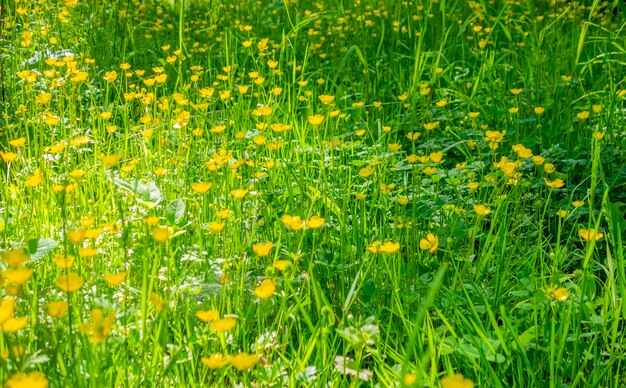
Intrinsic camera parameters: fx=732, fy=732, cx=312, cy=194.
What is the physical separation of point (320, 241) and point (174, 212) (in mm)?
506

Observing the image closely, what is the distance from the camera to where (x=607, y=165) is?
2846mm

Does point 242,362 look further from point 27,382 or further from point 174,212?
point 174,212

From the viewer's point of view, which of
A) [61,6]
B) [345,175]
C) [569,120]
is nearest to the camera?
[345,175]

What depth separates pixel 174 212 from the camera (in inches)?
79.1

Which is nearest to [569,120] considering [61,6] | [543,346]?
[543,346]

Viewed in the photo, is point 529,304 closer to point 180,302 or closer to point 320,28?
point 180,302

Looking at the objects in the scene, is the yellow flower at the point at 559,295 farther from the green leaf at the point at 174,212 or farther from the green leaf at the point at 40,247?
the green leaf at the point at 40,247

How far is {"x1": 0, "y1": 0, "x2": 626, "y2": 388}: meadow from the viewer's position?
60.4 inches

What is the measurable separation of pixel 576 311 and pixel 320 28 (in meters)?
3.50

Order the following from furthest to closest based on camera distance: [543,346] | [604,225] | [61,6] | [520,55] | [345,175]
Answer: [61,6] → [520,55] → [345,175] → [604,225] → [543,346]

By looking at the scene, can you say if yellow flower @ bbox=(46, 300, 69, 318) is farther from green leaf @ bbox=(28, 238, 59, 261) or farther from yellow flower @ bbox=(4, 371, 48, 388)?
green leaf @ bbox=(28, 238, 59, 261)

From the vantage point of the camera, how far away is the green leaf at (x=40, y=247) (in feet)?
5.69

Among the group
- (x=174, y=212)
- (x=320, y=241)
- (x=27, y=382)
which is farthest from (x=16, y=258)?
(x=320, y=241)

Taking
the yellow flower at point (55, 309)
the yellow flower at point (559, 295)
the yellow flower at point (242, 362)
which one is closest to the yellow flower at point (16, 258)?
the yellow flower at point (55, 309)
